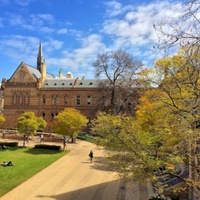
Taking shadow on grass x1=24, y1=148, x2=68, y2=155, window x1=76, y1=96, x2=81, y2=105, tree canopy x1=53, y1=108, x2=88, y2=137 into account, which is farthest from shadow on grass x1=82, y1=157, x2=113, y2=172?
window x1=76, y1=96, x2=81, y2=105

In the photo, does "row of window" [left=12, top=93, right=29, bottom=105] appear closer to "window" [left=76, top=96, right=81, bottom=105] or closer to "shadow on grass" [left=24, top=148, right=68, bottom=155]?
"window" [left=76, top=96, right=81, bottom=105]

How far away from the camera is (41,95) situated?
55.9m

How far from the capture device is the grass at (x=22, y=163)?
1908 centimetres

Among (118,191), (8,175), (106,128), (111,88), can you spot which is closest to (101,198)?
(118,191)

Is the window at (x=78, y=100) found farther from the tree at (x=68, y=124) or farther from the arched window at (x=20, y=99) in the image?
the tree at (x=68, y=124)

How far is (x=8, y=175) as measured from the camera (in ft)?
67.6

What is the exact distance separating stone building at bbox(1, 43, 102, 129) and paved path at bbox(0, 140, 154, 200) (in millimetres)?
30377

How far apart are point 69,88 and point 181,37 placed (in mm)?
49915

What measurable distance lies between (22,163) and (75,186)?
9.34 metres

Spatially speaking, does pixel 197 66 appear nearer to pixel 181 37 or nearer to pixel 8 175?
pixel 181 37

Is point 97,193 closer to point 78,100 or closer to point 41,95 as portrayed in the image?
point 78,100

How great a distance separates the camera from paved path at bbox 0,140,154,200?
16250 mm

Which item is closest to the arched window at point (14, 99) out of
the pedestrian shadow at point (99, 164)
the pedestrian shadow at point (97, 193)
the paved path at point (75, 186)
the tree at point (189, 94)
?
the pedestrian shadow at point (99, 164)

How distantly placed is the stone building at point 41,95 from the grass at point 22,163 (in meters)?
22.3
